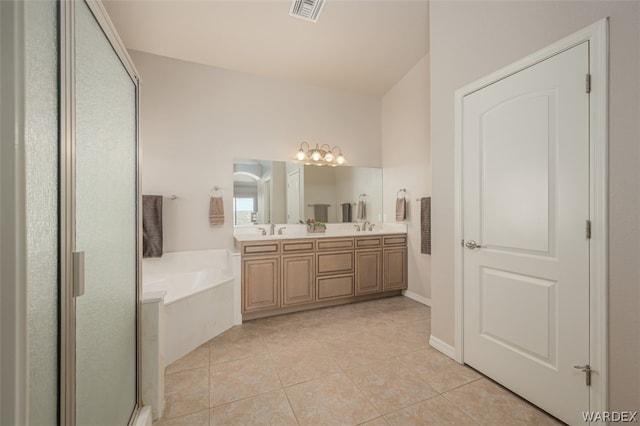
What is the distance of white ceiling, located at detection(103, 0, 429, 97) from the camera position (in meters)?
2.40

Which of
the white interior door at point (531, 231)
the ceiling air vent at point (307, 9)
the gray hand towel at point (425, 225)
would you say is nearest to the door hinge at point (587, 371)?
the white interior door at point (531, 231)

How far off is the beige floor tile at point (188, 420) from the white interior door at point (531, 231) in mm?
1816

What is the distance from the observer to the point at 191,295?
7.52 feet

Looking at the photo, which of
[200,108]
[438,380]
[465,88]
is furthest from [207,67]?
[438,380]

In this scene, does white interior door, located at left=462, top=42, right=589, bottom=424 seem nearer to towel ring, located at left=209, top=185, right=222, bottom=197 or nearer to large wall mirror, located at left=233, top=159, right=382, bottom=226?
large wall mirror, located at left=233, top=159, right=382, bottom=226

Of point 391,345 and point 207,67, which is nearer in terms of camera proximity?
point 391,345

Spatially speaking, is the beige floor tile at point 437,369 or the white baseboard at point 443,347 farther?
the white baseboard at point 443,347

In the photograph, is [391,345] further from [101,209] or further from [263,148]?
[263,148]

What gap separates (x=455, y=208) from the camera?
2.09 metres

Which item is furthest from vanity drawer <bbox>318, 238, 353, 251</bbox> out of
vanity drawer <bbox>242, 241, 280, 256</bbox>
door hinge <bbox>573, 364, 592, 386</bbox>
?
door hinge <bbox>573, 364, 592, 386</bbox>

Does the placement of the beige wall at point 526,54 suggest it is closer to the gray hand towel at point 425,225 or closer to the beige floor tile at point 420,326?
the beige floor tile at point 420,326

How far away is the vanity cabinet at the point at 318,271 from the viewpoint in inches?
113

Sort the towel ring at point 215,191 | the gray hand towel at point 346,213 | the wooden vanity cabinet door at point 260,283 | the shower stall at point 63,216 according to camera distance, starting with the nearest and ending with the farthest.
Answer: the shower stall at point 63,216, the wooden vanity cabinet door at point 260,283, the towel ring at point 215,191, the gray hand towel at point 346,213

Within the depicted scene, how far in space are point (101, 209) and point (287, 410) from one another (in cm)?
144
